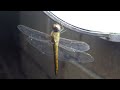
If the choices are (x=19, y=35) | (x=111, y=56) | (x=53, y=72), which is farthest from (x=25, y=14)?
(x=111, y=56)

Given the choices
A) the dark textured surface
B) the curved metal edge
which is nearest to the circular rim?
the curved metal edge

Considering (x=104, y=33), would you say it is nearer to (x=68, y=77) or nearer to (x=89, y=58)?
(x=89, y=58)

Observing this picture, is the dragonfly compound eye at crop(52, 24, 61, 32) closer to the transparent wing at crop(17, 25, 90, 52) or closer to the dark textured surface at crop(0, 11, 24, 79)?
the transparent wing at crop(17, 25, 90, 52)

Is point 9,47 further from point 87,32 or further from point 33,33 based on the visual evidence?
point 87,32

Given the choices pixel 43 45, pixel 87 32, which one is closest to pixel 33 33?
pixel 43 45

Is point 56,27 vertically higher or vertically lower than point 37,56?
higher
